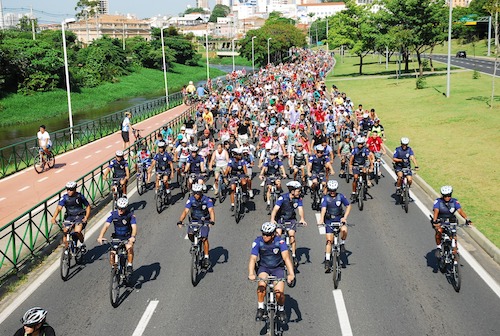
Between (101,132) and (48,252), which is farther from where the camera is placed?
(101,132)

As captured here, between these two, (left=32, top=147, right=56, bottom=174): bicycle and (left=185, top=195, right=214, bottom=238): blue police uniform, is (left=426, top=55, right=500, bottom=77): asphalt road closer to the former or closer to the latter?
(left=32, top=147, right=56, bottom=174): bicycle

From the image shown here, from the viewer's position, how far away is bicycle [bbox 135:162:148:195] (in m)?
18.5

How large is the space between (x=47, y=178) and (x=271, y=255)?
16179mm

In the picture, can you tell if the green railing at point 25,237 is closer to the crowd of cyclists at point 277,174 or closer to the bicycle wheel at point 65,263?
the bicycle wheel at point 65,263

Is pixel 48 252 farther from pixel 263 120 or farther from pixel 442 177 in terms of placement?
pixel 263 120

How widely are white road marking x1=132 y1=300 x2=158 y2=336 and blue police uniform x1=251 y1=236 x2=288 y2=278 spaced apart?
2205mm

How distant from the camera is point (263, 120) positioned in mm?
26312

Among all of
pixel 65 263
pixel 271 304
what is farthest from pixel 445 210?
pixel 65 263

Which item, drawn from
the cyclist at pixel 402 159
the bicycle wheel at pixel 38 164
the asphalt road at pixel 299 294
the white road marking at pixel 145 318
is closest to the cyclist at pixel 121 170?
the asphalt road at pixel 299 294

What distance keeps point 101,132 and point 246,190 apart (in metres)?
21.2

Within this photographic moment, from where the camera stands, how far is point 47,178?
22094mm

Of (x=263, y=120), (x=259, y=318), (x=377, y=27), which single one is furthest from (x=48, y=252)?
(x=377, y=27)

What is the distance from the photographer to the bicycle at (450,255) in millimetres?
9938

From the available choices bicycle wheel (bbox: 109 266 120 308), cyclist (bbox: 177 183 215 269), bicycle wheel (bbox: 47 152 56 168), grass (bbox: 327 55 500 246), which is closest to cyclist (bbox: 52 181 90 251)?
bicycle wheel (bbox: 109 266 120 308)
